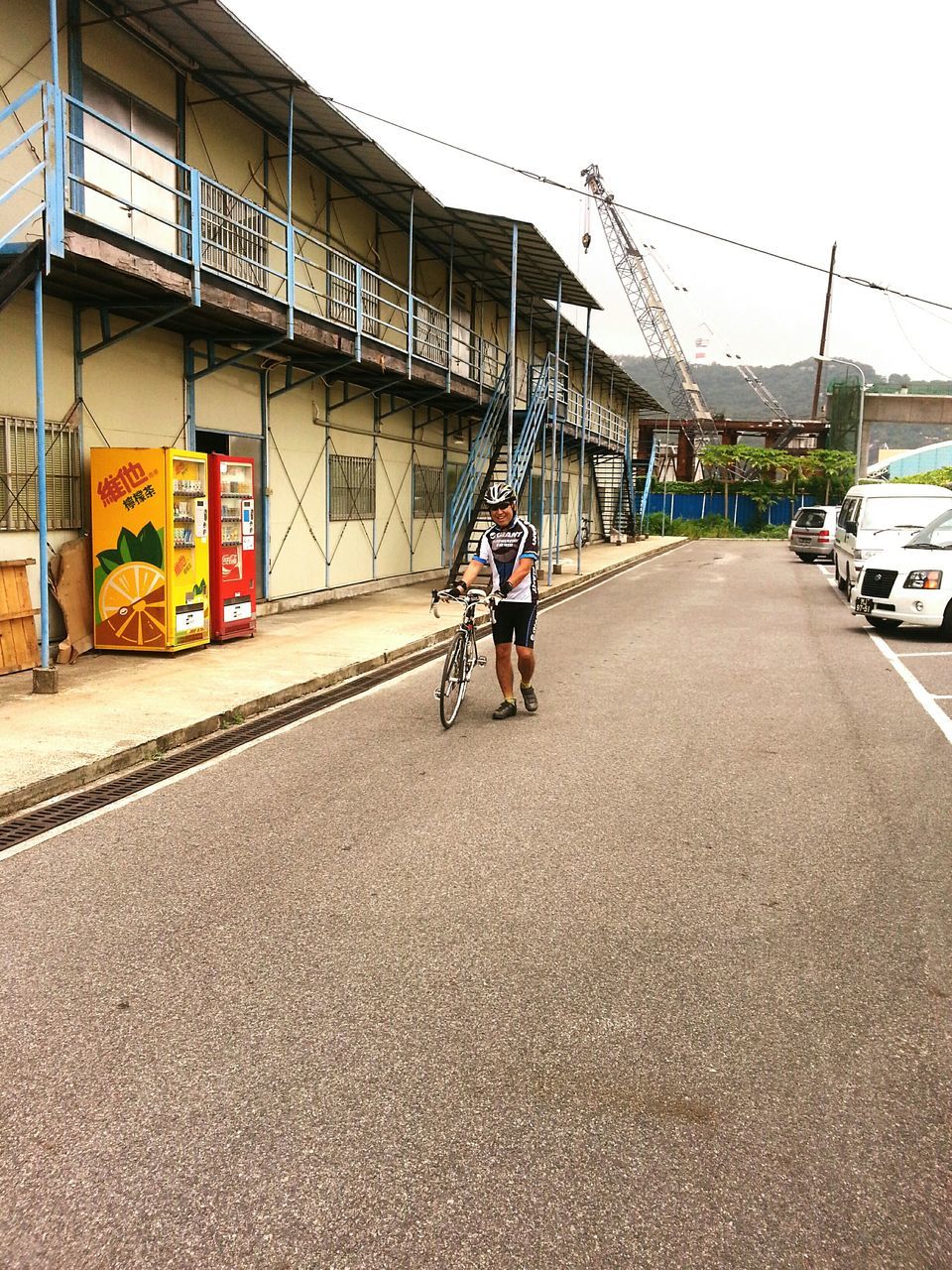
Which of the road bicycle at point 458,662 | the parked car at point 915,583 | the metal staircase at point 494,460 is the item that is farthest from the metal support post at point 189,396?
the parked car at point 915,583

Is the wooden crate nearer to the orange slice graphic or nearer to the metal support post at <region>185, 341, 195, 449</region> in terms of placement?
the orange slice graphic

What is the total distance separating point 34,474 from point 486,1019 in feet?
27.9

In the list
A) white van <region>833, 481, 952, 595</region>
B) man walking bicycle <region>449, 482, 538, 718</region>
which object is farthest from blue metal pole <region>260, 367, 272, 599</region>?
white van <region>833, 481, 952, 595</region>

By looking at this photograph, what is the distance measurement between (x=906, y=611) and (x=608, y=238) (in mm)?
74240

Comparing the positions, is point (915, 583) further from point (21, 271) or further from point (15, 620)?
point (21, 271)

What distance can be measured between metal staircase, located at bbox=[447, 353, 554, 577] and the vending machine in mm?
7684

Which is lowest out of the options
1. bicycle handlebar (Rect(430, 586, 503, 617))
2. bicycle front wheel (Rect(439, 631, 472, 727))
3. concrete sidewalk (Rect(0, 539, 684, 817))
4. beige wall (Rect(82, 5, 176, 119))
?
concrete sidewalk (Rect(0, 539, 684, 817))

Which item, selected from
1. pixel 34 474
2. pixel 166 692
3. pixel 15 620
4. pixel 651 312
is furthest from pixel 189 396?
pixel 651 312

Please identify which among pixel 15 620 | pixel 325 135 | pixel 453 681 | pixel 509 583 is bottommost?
pixel 453 681

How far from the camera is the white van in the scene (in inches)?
717

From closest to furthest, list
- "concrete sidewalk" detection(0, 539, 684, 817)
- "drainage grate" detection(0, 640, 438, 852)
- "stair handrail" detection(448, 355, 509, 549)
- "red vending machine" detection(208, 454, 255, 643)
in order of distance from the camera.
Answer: "drainage grate" detection(0, 640, 438, 852) < "concrete sidewalk" detection(0, 539, 684, 817) < "red vending machine" detection(208, 454, 255, 643) < "stair handrail" detection(448, 355, 509, 549)

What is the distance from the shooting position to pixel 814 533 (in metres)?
31.9

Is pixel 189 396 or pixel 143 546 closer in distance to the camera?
pixel 143 546

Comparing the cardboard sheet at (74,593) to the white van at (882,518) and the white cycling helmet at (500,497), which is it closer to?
the white cycling helmet at (500,497)
